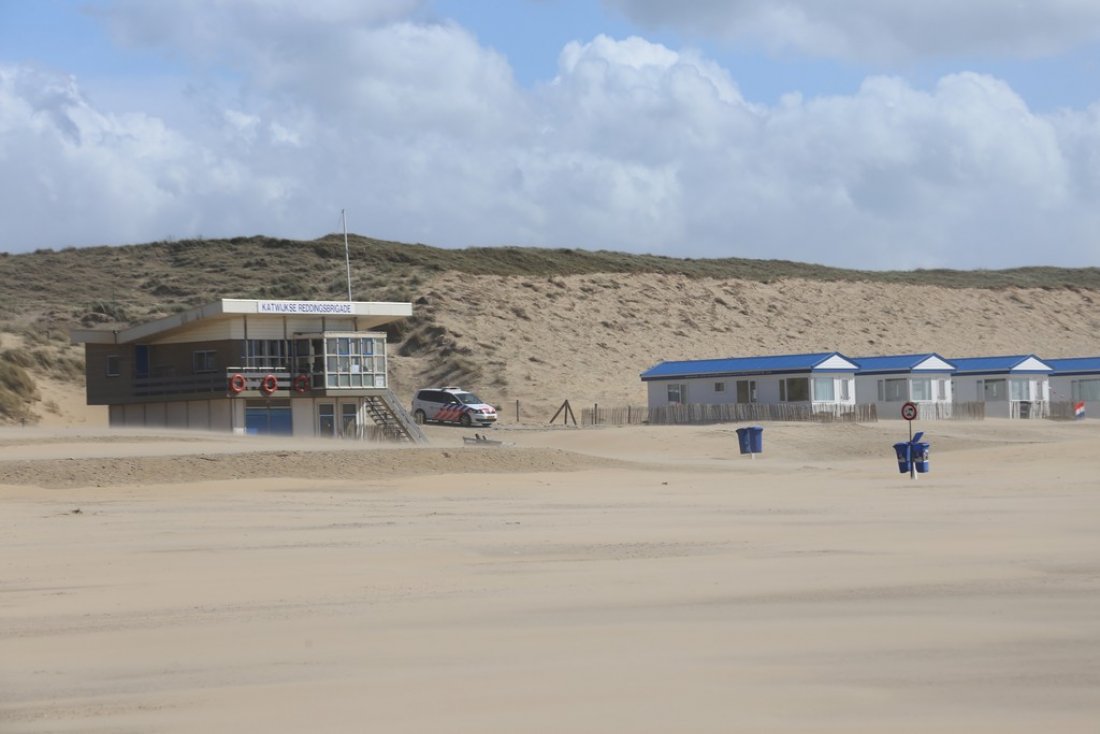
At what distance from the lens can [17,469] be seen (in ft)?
102

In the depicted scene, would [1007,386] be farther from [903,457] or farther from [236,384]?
[236,384]

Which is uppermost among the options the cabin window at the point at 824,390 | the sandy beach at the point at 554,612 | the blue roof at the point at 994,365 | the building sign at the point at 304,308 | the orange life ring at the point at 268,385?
the building sign at the point at 304,308

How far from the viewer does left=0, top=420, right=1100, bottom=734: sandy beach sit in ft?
28.7

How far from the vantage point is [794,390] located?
6272cm

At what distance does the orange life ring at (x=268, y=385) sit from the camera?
1861 inches

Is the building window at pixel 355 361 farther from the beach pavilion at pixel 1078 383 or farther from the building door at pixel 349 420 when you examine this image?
the beach pavilion at pixel 1078 383

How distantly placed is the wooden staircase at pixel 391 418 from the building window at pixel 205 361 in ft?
16.8

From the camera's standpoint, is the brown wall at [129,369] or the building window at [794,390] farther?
the building window at [794,390]

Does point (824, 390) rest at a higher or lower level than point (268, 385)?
lower

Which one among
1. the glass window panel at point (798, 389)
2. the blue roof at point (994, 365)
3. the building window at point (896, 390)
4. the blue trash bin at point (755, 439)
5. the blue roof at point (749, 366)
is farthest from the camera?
the blue roof at point (994, 365)

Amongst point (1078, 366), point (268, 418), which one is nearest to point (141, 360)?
point (268, 418)

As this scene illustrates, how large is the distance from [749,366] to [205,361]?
82.0 ft

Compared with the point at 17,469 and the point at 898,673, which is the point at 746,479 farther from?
the point at 898,673

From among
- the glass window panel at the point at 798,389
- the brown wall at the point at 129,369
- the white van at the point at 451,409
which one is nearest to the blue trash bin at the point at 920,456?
the brown wall at the point at 129,369
